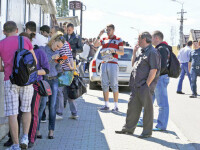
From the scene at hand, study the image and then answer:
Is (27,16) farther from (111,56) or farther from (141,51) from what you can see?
(141,51)

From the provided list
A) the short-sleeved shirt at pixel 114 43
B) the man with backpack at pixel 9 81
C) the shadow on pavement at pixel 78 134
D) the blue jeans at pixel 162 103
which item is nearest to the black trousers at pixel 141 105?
the shadow on pavement at pixel 78 134

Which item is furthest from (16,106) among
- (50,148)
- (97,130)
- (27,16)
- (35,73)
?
(27,16)

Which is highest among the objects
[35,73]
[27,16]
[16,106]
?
[27,16]

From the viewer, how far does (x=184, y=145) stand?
6781mm

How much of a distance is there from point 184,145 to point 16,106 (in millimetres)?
2870

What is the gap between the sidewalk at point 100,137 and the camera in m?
6.33

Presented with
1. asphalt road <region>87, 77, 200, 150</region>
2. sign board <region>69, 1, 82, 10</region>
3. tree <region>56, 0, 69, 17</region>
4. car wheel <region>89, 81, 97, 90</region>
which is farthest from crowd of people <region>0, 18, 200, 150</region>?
tree <region>56, 0, 69, 17</region>

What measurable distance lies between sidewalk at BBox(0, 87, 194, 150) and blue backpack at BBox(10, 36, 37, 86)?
116 cm

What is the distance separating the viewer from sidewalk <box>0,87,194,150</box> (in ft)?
20.8

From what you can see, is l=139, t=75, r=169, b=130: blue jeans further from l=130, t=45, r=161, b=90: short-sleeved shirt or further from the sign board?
the sign board

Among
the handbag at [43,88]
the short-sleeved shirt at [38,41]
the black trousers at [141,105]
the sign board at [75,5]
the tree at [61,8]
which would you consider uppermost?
the tree at [61,8]

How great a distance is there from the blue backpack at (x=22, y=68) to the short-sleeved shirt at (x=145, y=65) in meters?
2.21

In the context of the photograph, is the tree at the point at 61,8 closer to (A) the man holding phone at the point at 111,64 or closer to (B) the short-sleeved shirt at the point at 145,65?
(A) the man holding phone at the point at 111,64

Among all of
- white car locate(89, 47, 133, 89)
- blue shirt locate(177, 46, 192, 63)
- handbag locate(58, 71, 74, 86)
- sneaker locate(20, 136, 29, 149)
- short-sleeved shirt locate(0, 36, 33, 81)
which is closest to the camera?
short-sleeved shirt locate(0, 36, 33, 81)
